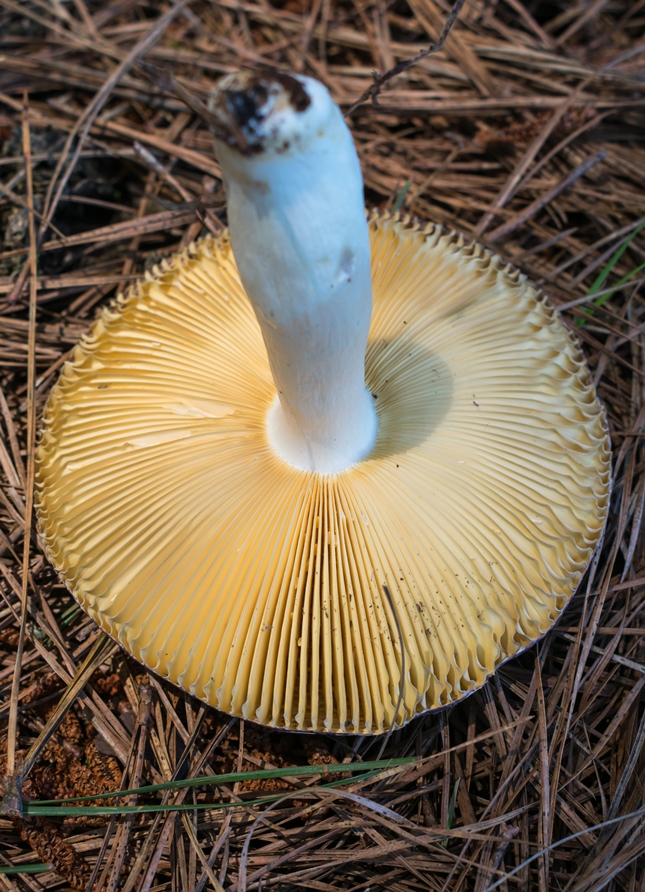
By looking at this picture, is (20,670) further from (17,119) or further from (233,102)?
(17,119)

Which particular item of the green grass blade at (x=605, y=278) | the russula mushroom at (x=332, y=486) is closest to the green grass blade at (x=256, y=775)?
the russula mushroom at (x=332, y=486)

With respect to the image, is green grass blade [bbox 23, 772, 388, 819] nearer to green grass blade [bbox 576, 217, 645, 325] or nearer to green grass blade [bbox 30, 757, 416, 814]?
green grass blade [bbox 30, 757, 416, 814]

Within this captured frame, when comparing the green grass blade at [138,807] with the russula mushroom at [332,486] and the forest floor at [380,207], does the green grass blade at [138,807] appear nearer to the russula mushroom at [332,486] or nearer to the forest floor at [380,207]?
the forest floor at [380,207]

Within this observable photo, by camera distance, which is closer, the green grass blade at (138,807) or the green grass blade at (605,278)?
the green grass blade at (138,807)

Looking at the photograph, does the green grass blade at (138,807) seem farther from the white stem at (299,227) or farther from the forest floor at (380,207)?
the white stem at (299,227)

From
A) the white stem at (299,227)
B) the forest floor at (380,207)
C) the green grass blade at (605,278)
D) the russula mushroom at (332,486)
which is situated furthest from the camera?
the green grass blade at (605,278)

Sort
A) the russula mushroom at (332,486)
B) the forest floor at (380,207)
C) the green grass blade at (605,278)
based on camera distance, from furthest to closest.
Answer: the green grass blade at (605,278), the forest floor at (380,207), the russula mushroom at (332,486)

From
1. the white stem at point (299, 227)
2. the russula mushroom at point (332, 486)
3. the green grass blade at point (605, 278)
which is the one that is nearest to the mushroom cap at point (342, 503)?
the russula mushroom at point (332, 486)

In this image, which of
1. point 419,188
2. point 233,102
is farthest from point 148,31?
point 233,102

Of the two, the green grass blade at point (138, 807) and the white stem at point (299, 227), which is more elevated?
the white stem at point (299, 227)

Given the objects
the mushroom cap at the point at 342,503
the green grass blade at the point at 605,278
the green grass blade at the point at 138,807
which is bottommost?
the green grass blade at the point at 138,807
